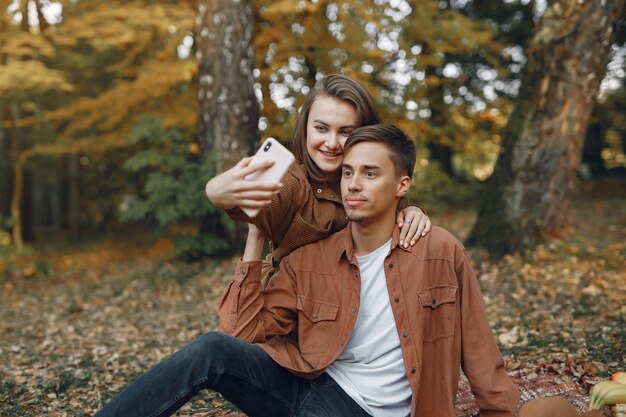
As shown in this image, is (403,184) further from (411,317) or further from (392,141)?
(411,317)

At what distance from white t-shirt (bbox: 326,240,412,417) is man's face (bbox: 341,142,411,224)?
0.71ft

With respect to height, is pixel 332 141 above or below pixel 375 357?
above

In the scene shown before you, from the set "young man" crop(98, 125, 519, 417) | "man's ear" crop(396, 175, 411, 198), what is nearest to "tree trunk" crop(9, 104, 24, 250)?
"young man" crop(98, 125, 519, 417)

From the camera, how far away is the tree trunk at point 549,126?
19.6 feet

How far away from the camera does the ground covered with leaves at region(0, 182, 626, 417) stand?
3846 millimetres

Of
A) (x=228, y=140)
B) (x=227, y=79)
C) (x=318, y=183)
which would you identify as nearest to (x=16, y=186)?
(x=228, y=140)

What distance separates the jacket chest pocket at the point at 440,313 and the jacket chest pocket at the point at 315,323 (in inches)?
15.4

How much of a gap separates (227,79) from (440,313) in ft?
19.6

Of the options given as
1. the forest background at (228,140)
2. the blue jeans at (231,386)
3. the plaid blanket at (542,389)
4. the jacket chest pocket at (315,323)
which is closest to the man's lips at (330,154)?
the jacket chest pocket at (315,323)

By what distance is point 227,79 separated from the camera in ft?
25.3

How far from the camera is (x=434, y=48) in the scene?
10398 mm

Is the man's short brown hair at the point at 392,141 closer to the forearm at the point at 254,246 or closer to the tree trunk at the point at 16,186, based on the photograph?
the forearm at the point at 254,246

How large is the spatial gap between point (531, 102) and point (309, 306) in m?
4.78

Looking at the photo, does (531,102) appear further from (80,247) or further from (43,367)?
(80,247)
